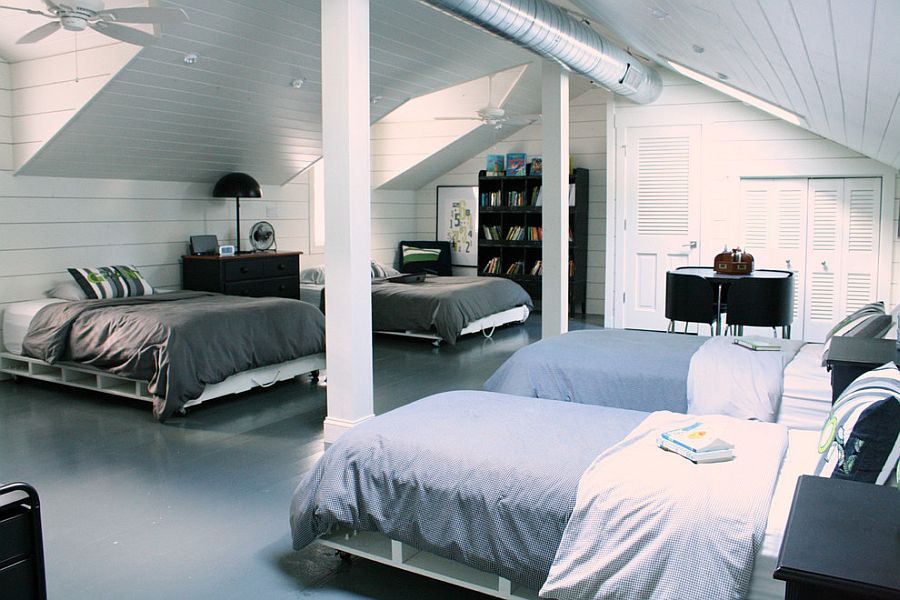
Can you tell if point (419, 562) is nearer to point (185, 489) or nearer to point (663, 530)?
point (663, 530)

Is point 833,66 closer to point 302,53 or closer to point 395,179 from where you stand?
point 302,53

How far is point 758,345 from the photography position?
438cm

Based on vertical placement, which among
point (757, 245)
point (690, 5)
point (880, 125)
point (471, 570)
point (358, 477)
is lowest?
point (471, 570)

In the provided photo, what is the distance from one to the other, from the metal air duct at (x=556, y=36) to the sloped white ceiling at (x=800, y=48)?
22cm

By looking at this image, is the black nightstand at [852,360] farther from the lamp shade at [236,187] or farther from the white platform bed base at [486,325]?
the lamp shade at [236,187]

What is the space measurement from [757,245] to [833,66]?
5374 millimetres

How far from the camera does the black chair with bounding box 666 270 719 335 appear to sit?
5977mm

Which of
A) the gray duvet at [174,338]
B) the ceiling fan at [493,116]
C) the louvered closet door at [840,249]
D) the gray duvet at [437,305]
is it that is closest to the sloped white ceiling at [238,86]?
the ceiling fan at [493,116]

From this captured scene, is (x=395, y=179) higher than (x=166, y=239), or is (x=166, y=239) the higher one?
(x=395, y=179)

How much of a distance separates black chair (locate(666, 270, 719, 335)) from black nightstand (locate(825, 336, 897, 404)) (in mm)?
2537

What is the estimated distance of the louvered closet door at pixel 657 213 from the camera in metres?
8.16

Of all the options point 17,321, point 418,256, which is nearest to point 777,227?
point 418,256

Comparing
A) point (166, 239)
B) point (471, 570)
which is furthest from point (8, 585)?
point (166, 239)

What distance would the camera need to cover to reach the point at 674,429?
2.81 meters
